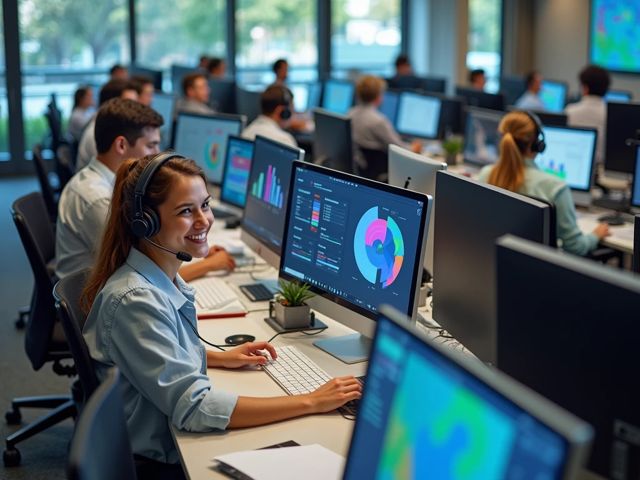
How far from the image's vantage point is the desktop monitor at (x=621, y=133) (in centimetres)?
515

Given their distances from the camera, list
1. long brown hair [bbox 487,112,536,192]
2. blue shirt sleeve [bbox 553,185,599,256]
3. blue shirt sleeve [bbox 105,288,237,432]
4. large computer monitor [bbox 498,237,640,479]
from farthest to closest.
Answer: blue shirt sleeve [bbox 553,185,599,256]
long brown hair [bbox 487,112,536,192]
blue shirt sleeve [bbox 105,288,237,432]
large computer monitor [bbox 498,237,640,479]

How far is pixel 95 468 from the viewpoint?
4.71 feet

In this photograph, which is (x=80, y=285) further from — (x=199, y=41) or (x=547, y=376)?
(x=199, y=41)

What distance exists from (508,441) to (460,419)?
97 millimetres

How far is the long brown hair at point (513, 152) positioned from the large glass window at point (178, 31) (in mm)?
7216

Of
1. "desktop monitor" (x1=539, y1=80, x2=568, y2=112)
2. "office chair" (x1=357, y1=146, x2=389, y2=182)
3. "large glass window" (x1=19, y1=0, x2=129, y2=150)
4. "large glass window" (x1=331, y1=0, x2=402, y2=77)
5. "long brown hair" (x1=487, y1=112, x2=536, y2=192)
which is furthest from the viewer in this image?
"large glass window" (x1=331, y1=0, x2=402, y2=77)

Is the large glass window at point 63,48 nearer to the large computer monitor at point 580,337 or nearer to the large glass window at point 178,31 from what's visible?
the large glass window at point 178,31

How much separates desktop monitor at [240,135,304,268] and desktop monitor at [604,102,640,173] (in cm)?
259

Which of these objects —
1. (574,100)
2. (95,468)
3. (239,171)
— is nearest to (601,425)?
(95,468)

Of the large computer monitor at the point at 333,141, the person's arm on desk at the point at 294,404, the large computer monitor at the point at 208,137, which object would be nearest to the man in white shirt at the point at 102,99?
the large computer monitor at the point at 208,137

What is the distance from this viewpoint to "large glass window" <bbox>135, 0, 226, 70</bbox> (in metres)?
10.4

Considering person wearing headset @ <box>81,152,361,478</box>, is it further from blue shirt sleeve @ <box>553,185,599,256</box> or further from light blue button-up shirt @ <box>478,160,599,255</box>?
blue shirt sleeve @ <box>553,185,599,256</box>

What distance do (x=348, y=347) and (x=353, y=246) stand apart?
0.31m

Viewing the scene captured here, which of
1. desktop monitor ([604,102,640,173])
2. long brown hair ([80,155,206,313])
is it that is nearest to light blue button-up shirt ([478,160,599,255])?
desktop monitor ([604,102,640,173])
